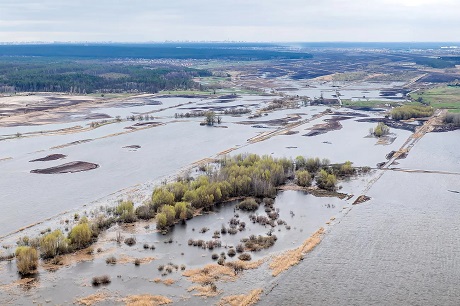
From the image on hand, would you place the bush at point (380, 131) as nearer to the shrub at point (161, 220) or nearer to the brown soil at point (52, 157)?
the brown soil at point (52, 157)

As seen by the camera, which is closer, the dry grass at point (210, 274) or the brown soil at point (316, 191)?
the dry grass at point (210, 274)

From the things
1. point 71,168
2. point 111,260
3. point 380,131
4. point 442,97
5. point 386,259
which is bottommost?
point 386,259

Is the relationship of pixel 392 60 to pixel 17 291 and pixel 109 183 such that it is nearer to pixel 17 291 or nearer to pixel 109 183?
pixel 109 183

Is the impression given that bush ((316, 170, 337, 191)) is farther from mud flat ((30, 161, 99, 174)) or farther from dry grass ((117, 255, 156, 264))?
mud flat ((30, 161, 99, 174))

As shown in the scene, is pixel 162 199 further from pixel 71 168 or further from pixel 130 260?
pixel 71 168

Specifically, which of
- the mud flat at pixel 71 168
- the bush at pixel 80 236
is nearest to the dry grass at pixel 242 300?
the bush at pixel 80 236

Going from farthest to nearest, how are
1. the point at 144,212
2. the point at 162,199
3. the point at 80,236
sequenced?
1. the point at 162,199
2. the point at 144,212
3. the point at 80,236

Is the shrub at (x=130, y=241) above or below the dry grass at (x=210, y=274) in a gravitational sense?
above

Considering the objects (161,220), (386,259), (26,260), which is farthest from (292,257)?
(26,260)
